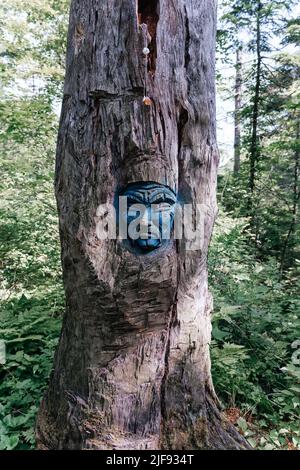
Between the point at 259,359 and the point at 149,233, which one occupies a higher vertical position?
the point at 149,233

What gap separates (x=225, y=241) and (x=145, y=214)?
413 centimetres

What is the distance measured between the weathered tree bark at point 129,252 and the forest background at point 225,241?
22.4 inches

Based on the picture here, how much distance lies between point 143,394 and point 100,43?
1876 mm

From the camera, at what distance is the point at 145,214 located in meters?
1.84

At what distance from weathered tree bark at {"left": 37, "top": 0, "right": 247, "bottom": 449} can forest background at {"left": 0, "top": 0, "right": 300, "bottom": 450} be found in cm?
57

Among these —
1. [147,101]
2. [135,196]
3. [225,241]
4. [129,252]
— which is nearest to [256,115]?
[225,241]

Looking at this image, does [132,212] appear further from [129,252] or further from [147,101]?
[147,101]

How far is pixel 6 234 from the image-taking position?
5.25 meters

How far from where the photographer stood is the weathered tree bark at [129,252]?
178 centimetres

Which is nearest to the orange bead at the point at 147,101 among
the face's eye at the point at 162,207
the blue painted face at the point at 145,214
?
the blue painted face at the point at 145,214

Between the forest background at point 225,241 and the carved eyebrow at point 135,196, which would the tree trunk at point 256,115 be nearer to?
the forest background at point 225,241

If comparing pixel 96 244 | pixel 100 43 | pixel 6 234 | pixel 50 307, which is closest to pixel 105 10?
pixel 100 43

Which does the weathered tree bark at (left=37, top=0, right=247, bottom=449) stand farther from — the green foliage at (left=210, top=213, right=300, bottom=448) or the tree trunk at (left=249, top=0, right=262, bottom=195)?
the tree trunk at (left=249, top=0, right=262, bottom=195)
